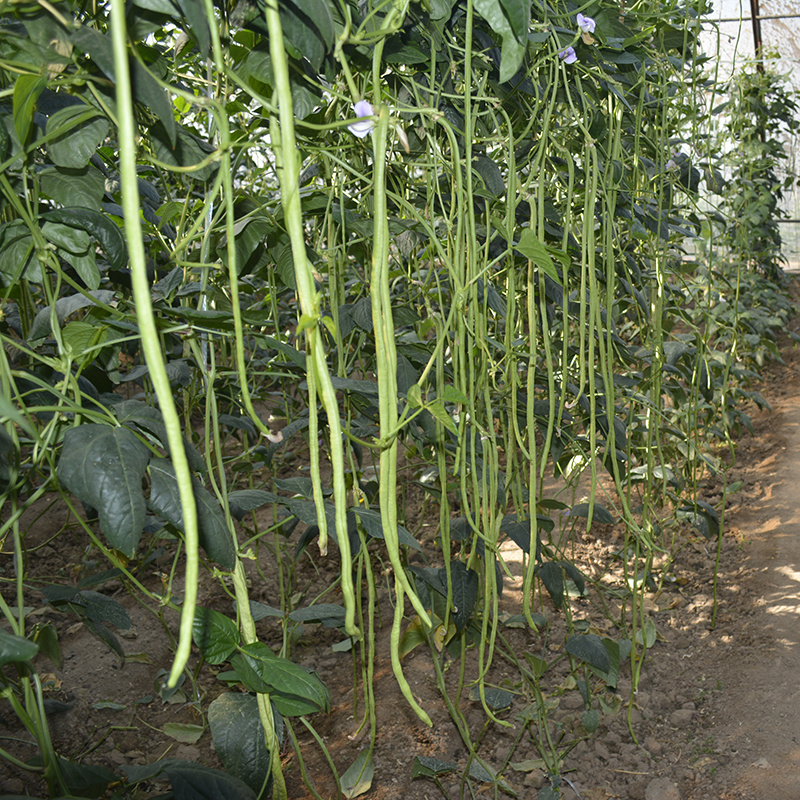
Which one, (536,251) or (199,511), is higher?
(536,251)

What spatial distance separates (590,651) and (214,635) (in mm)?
780

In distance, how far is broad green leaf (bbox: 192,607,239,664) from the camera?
79 centimetres

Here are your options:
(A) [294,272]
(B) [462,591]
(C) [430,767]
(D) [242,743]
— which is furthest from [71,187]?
(C) [430,767]

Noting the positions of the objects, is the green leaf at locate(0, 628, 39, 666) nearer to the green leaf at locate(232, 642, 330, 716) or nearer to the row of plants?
the row of plants

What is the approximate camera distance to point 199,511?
0.76 m

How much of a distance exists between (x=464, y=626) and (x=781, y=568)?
122cm

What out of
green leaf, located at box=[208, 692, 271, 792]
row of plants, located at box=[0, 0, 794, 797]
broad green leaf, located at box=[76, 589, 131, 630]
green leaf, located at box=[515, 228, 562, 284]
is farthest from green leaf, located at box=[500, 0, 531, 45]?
broad green leaf, located at box=[76, 589, 131, 630]

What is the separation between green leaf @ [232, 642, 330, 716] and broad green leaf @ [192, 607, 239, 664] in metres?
0.02

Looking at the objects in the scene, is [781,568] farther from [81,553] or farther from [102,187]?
[81,553]

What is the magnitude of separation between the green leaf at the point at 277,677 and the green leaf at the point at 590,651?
660mm

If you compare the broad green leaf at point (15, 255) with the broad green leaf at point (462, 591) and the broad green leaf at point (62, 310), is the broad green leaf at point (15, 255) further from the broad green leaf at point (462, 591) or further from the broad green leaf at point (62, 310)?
the broad green leaf at point (462, 591)

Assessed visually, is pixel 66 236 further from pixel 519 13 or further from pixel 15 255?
pixel 519 13

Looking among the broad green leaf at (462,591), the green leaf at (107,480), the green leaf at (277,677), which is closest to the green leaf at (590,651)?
the broad green leaf at (462,591)

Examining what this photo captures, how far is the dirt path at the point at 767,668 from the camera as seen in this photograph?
135cm
